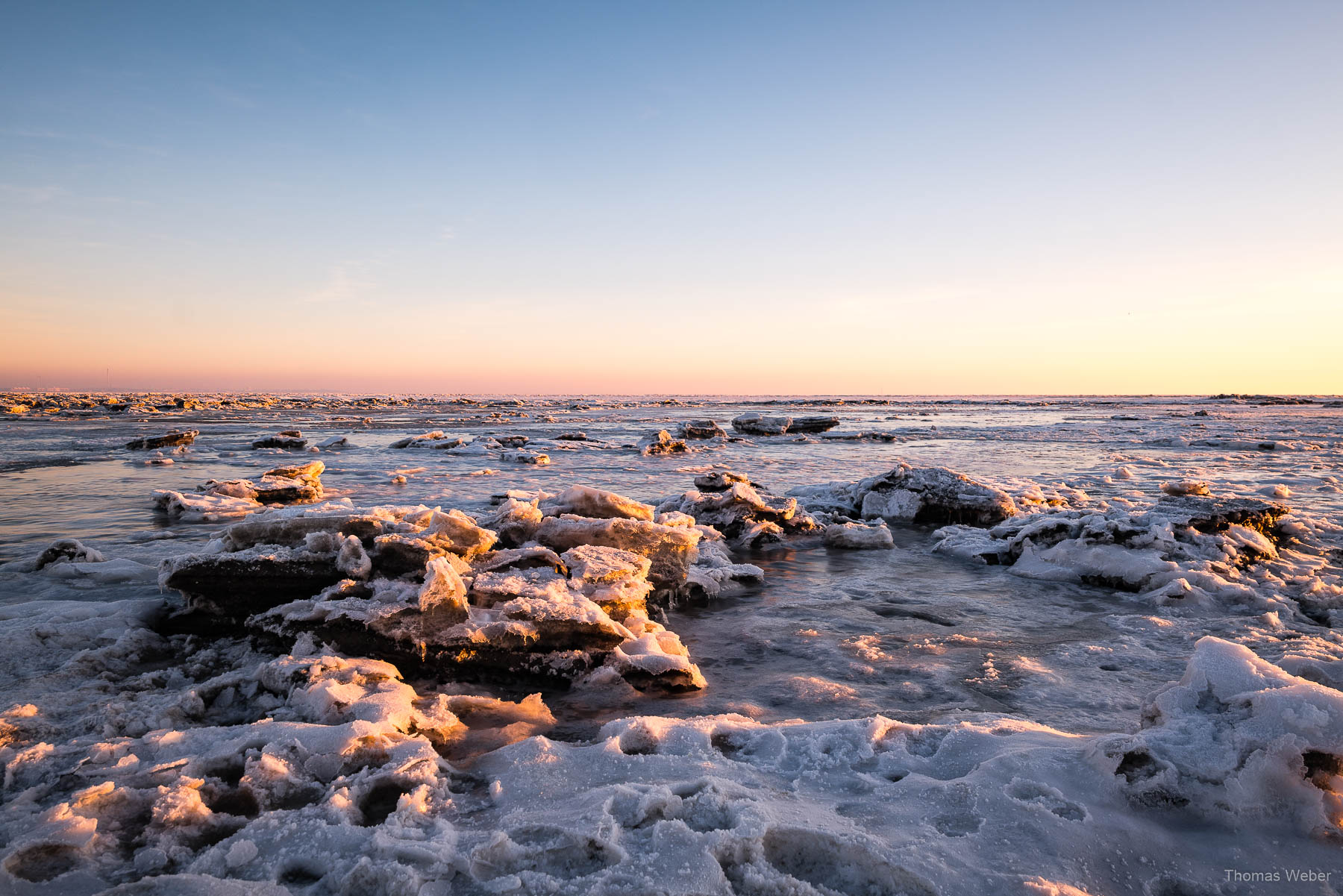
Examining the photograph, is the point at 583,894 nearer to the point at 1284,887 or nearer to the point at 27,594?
the point at 1284,887

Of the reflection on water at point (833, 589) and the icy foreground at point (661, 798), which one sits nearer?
the icy foreground at point (661, 798)

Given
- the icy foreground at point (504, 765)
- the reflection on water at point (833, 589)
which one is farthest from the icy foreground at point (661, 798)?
the reflection on water at point (833, 589)

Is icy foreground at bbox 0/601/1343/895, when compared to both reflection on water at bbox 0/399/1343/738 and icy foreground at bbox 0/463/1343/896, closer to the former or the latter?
icy foreground at bbox 0/463/1343/896

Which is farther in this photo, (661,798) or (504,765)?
(504,765)

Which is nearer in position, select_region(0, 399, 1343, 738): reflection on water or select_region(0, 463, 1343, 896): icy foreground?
select_region(0, 463, 1343, 896): icy foreground

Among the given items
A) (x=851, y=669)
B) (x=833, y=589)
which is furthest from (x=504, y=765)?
(x=833, y=589)

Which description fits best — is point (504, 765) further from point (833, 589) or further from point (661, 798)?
point (833, 589)

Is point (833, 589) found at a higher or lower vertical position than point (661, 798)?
lower

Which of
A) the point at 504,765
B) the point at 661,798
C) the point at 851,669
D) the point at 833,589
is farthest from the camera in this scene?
the point at 833,589

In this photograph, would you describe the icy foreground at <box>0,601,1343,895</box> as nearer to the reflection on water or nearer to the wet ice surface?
the wet ice surface

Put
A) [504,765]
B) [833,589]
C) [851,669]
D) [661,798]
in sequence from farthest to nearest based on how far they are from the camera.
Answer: [833,589]
[851,669]
[504,765]
[661,798]

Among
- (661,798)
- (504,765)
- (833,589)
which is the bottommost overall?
(833,589)

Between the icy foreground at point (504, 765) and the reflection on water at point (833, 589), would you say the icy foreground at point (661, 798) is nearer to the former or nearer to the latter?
the icy foreground at point (504, 765)

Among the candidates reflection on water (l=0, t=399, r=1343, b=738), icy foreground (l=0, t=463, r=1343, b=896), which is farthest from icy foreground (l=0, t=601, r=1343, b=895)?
reflection on water (l=0, t=399, r=1343, b=738)
